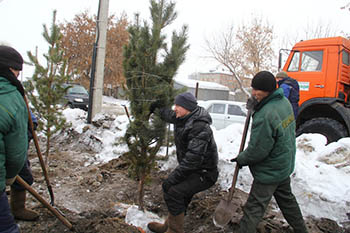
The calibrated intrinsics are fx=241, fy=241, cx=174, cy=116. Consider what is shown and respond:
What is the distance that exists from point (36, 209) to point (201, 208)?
7.53 ft

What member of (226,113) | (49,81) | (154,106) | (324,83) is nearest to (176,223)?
(154,106)

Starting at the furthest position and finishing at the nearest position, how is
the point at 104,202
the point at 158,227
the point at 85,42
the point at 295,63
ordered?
the point at 85,42 < the point at 295,63 < the point at 104,202 < the point at 158,227

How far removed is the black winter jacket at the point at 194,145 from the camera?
2.42m

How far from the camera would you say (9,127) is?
1785 millimetres

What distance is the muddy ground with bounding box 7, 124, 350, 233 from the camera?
115 inches

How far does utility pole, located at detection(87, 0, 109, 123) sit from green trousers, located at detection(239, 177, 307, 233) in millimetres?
6829

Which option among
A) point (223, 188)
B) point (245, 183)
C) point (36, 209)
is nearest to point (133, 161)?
point (36, 209)

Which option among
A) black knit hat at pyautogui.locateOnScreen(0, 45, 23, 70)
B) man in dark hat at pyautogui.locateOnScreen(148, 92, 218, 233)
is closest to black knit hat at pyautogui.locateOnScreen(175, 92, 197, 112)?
man in dark hat at pyautogui.locateOnScreen(148, 92, 218, 233)

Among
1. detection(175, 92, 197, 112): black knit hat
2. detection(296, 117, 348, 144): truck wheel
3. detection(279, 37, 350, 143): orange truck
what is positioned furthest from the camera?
detection(279, 37, 350, 143): orange truck

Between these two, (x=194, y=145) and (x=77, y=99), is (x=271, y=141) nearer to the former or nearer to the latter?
(x=194, y=145)

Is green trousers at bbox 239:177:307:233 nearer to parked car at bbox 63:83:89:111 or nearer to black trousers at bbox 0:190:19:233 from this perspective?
black trousers at bbox 0:190:19:233

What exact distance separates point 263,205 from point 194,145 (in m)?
0.94

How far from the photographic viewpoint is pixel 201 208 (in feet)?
11.8

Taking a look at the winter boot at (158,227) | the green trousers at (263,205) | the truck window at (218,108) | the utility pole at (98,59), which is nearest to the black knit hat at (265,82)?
the green trousers at (263,205)
